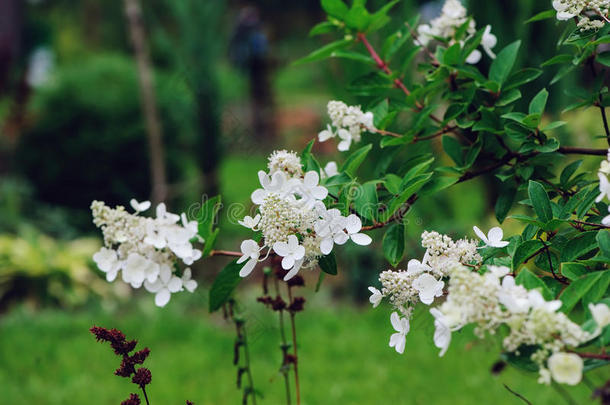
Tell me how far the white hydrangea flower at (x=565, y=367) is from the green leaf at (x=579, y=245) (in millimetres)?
352

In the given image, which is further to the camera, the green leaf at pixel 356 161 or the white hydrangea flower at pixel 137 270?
the green leaf at pixel 356 161

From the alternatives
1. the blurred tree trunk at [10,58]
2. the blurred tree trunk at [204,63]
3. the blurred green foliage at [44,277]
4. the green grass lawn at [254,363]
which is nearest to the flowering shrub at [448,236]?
the green grass lawn at [254,363]

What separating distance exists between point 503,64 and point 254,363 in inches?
77.9

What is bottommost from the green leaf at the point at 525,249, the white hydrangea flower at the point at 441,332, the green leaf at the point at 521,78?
the white hydrangea flower at the point at 441,332

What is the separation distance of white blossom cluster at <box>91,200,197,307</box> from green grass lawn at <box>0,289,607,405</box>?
115 centimetres

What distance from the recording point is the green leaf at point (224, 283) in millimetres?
1172

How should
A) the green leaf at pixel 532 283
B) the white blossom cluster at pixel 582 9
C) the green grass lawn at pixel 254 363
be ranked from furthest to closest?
the green grass lawn at pixel 254 363 → the white blossom cluster at pixel 582 9 → the green leaf at pixel 532 283

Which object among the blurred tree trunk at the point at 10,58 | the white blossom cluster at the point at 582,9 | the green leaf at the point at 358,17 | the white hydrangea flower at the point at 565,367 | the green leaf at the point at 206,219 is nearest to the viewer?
the white hydrangea flower at the point at 565,367

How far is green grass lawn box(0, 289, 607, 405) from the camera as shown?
2.48 meters

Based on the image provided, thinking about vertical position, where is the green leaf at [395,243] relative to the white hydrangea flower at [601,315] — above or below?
above

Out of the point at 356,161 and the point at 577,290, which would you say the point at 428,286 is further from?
the point at 356,161

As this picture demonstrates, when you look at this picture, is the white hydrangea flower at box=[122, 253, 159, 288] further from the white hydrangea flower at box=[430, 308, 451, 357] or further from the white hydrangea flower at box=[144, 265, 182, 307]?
the white hydrangea flower at box=[430, 308, 451, 357]

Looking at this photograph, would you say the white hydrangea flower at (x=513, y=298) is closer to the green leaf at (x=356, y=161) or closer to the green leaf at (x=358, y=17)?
the green leaf at (x=356, y=161)

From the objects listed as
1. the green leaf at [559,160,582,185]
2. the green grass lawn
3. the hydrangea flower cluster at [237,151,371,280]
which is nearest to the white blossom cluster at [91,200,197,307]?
the hydrangea flower cluster at [237,151,371,280]
